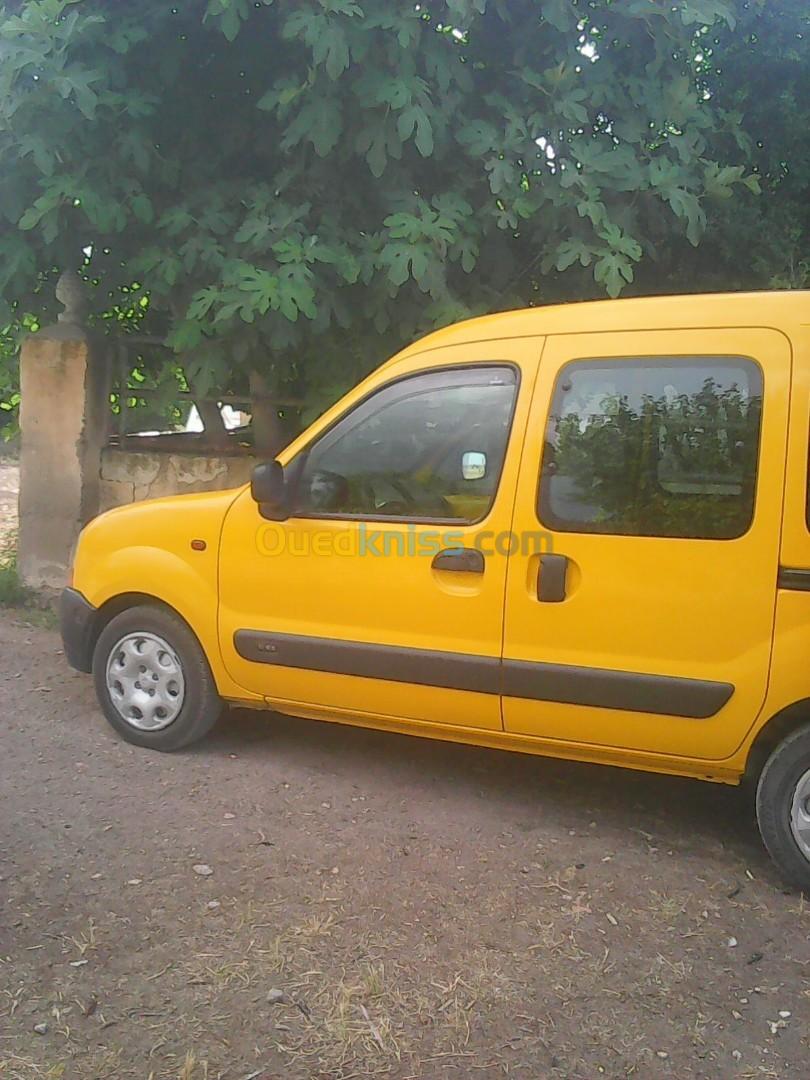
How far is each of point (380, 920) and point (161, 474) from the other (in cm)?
442

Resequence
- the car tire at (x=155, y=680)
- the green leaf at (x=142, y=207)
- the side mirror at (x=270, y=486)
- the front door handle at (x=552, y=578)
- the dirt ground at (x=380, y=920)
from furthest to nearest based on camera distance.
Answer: the green leaf at (x=142, y=207)
the car tire at (x=155, y=680)
the side mirror at (x=270, y=486)
the front door handle at (x=552, y=578)
the dirt ground at (x=380, y=920)

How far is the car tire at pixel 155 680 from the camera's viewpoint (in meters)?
4.55

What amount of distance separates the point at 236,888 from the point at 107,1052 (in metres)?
0.87

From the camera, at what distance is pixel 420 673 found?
157 inches

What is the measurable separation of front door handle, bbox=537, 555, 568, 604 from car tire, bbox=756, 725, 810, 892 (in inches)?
36.5

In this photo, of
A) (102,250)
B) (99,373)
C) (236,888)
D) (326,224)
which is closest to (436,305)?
(326,224)

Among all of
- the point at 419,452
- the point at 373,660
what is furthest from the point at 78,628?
the point at 419,452

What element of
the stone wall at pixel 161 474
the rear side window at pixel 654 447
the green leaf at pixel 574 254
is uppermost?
the green leaf at pixel 574 254

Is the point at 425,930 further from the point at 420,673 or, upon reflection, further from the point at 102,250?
the point at 102,250

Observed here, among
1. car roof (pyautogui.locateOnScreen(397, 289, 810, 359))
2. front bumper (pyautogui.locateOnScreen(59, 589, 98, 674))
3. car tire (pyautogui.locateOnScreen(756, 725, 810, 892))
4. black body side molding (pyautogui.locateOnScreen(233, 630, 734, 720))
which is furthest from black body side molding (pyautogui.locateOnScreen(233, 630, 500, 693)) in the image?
car roof (pyautogui.locateOnScreen(397, 289, 810, 359))

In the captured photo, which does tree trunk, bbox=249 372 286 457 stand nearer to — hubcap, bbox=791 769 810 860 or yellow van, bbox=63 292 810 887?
yellow van, bbox=63 292 810 887

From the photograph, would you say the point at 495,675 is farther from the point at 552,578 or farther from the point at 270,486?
the point at 270,486

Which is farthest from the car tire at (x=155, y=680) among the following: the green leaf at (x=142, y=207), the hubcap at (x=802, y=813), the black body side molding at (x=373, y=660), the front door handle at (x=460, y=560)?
the hubcap at (x=802, y=813)

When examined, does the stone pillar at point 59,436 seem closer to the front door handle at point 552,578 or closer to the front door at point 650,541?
the front door at point 650,541
